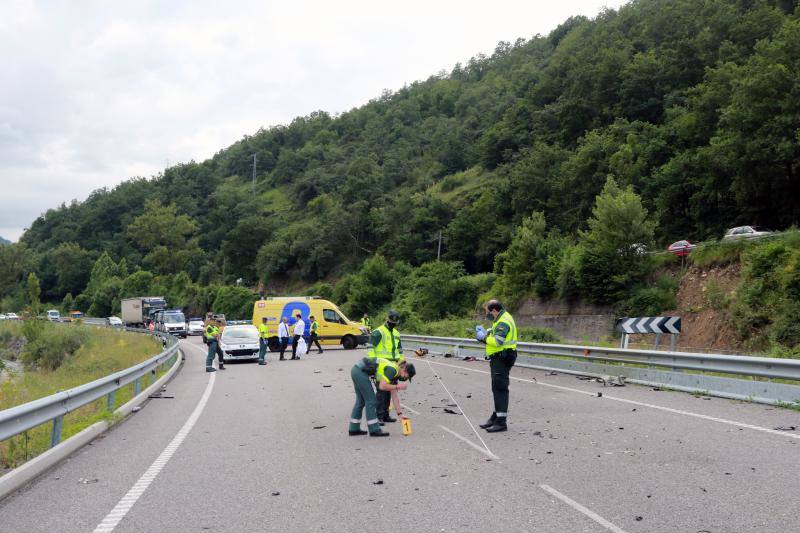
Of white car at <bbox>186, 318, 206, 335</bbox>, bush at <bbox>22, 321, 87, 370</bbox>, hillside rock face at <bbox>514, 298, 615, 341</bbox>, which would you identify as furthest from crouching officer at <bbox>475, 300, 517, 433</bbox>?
white car at <bbox>186, 318, 206, 335</bbox>

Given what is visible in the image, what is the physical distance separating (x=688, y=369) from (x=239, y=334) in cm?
1691

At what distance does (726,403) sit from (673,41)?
70.6m

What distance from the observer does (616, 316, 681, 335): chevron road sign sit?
16.0 metres

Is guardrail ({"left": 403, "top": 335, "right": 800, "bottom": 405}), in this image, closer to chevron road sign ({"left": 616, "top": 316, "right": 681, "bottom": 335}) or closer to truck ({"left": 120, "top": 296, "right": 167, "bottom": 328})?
chevron road sign ({"left": 616, "top": 316, "right": 681, "bottom": 335})

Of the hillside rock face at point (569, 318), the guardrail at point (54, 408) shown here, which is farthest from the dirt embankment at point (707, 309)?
the guardrail at point (54, 408)

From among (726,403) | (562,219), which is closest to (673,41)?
(562,219)

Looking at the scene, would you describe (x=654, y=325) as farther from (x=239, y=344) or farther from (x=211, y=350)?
(x=239, y=344)

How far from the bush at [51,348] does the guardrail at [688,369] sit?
104 feet

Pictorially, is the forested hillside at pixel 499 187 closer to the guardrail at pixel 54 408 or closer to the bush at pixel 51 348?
the bush at pixel 51 348

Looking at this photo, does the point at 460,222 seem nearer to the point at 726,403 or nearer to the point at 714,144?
the point at 714,144

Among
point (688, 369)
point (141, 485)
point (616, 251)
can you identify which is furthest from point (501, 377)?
point (616, 251)

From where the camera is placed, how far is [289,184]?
14950cm

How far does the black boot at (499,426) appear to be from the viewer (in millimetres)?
9059

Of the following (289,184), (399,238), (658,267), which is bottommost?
(658,267)
